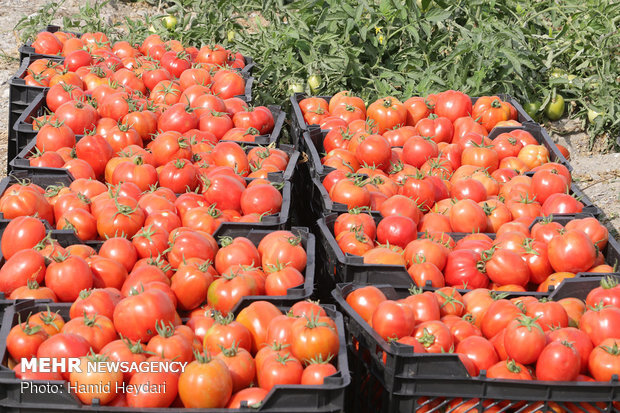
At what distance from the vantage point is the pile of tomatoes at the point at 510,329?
233 centimetres

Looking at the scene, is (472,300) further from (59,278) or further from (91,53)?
(91,53)

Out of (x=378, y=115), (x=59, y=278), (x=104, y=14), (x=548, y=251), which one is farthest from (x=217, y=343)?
(x=104, y=14)

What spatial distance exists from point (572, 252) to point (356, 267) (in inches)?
33.3

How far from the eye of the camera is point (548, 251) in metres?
3.00

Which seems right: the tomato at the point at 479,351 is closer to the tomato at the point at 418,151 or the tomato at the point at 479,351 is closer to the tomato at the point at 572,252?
the tomato at the point at 572,252

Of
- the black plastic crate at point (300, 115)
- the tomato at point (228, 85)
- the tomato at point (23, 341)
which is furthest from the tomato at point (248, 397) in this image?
the tomato at point (228, 85)

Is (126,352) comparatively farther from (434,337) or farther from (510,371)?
(510,371)

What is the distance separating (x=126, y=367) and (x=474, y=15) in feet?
13.2

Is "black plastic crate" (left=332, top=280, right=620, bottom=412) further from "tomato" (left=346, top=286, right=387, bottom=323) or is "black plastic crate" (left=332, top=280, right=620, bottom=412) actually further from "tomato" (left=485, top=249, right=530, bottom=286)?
"tomato" (left=485, top=249, right=530, bottom=286)

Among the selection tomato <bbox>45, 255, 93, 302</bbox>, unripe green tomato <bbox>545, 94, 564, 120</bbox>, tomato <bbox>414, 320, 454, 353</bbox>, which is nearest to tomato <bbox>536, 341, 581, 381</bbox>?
tomato <bbox>414, 320, 454, 353</bbox>

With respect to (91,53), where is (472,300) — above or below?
below

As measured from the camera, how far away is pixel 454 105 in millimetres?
4363

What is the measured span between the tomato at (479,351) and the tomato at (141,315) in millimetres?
A: 948

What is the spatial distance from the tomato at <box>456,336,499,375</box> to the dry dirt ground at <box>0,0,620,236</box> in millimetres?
2050
